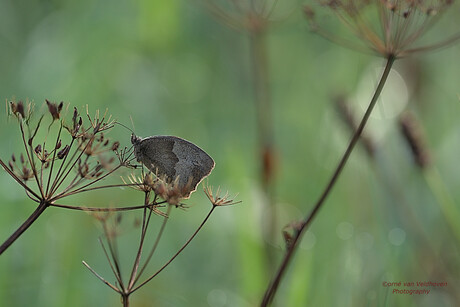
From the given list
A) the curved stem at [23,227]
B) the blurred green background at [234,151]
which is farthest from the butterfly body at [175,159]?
the blurred green background at [234,151]

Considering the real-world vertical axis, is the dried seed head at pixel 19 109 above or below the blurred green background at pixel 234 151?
below

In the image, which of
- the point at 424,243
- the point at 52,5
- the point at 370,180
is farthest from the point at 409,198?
the point at 52,5

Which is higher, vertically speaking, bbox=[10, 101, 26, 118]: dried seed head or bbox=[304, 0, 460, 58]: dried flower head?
bbox=[304, 0, 460, 58]: dried flower head

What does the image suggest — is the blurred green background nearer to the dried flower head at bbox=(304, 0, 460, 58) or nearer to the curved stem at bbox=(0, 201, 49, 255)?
the dried flower head at bbox=(304, 0, 460, 58)

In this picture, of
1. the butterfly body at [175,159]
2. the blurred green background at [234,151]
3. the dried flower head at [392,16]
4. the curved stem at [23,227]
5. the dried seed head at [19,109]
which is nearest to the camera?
the curved stem at [23,227]

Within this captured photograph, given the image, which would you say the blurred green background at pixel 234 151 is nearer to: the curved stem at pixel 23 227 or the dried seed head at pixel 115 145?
the dried seed head at pixel 115 145

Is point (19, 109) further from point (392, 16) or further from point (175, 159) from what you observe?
point (392, 16)

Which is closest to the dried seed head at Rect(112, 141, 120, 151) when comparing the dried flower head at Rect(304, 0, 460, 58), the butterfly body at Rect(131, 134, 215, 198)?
the butterfly body at Rect(131, 134, 215, 198)

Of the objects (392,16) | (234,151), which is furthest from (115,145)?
(234,151)
